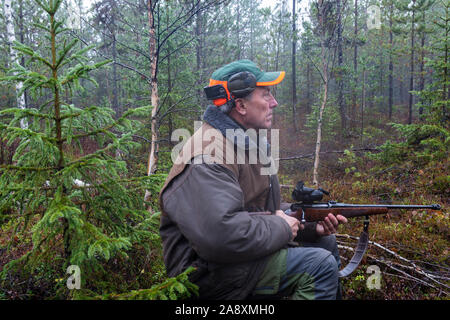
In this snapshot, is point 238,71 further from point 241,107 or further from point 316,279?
point 316,279

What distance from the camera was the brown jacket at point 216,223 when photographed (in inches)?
75.2

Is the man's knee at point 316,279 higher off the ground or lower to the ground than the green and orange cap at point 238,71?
lower

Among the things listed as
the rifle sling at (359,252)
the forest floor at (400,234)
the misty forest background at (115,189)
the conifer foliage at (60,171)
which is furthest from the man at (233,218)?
the forest floor at (400,234)

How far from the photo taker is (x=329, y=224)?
110 inches

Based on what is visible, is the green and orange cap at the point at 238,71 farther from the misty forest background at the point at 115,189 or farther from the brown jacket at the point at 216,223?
the misty forest background at the point at 115,189

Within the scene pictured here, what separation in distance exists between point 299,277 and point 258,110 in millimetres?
1380

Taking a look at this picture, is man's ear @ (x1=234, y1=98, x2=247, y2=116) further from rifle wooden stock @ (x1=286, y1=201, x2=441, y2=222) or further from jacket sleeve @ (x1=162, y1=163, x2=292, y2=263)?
rifle wooden stock @ (x1=286, y1=201, x2=441, y2=222)

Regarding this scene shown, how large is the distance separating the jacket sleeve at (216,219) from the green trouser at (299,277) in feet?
0.51

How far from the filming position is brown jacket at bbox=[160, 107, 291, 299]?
1909mm

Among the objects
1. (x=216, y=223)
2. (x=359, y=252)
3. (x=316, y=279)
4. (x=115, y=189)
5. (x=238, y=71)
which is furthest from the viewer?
(x=359, y=252)

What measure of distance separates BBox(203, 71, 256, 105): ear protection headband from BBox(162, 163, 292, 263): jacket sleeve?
74 cm

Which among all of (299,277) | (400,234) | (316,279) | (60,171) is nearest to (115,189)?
(60,171)

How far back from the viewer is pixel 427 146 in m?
9.73
